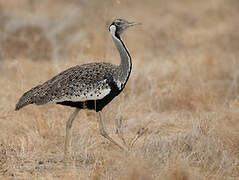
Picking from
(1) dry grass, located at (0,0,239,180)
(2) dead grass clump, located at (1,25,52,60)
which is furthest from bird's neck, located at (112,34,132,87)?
(2) dead grass clump, located at (1,25,52,60)

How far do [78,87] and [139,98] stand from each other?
198 centimetres

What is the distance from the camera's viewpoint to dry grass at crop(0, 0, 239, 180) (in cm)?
412

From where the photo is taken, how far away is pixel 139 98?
6.27m

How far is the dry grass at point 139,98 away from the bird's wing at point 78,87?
51 cm

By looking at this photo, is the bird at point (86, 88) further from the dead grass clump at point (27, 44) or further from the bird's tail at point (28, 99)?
A: the dead grass clump at point (27, 44)

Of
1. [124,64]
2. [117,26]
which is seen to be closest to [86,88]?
[124,64]

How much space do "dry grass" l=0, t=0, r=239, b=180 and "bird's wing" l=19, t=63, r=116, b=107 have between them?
1.68 ft

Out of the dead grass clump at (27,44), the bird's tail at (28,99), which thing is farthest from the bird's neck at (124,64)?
the dead grass clump at (27,44)

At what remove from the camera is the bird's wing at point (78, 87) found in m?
4.35

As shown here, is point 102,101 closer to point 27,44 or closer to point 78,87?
point 78,87

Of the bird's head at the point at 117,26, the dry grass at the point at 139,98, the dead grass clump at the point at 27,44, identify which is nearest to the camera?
the dry grass at the point at 139,98

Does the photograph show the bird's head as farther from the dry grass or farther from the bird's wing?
the dry grass

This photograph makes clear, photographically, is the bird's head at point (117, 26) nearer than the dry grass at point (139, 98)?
No

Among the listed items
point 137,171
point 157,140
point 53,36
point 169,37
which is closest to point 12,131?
point 157,140
